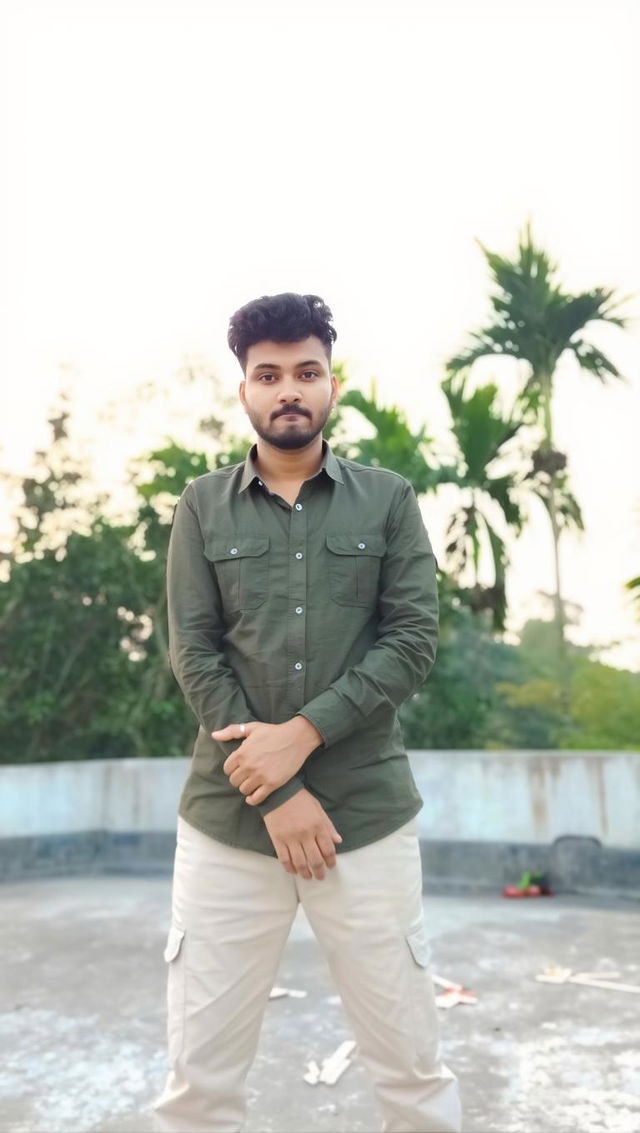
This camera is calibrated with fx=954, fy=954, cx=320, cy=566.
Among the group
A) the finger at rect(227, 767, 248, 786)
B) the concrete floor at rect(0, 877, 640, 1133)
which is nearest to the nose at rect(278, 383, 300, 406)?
the finger at rect(227, 767, 248, 786)

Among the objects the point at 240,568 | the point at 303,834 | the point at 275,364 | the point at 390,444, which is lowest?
the point at 303,834

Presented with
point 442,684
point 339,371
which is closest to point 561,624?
point 442,684

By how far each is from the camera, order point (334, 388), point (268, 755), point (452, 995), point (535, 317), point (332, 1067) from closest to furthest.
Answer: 1. point (268, 755)
2. point (334, 388)
3. point (332, 1067)
4. point (452, 995)
5. point (535, 317)

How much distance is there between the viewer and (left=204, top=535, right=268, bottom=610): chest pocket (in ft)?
4.88

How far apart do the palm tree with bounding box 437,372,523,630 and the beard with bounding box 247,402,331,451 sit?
18.3ft

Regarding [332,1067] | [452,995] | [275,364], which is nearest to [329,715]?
[275,364]

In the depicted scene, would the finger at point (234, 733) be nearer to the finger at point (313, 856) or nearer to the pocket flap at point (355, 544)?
the finger at point (313, 856)

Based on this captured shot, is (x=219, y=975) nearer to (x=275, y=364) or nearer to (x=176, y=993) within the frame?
(x=176, y=993)

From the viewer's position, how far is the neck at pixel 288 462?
1.56m

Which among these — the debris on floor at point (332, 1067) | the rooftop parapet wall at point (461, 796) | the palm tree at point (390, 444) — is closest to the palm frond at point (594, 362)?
the palm tree at point (390, 444)

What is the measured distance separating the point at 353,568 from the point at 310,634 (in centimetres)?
13

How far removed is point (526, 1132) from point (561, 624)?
20.1 feet

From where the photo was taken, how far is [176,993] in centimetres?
144

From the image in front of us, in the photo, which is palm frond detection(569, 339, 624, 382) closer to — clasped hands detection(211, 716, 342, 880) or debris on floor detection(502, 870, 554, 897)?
debris on floor detection(502, 870, 554, 897)
